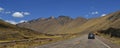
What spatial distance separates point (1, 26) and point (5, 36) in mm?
39866

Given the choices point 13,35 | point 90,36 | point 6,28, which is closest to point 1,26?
point 6,28

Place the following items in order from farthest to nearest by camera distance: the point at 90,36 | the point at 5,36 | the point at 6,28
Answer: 1. the point at 6,28
2. the point at 5,36
3. the point at 90,36

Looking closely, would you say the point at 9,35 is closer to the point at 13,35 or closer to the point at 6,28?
the point at 13,35

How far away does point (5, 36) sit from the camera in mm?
128500

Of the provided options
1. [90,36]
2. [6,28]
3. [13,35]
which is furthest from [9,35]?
[90,36]

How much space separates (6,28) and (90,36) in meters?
97.9

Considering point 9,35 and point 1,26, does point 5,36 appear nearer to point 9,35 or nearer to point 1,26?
point 9,35

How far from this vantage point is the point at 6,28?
166875 mm

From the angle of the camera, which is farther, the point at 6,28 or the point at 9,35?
the point at 6,28

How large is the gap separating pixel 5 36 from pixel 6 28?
3893 centimetres

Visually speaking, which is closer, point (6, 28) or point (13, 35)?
point (13, 35)

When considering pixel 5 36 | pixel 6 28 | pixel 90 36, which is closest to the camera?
pixel 90 36

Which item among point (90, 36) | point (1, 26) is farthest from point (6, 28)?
point (90, 36)

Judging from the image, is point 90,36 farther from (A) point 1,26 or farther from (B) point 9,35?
(A) point 1,26
